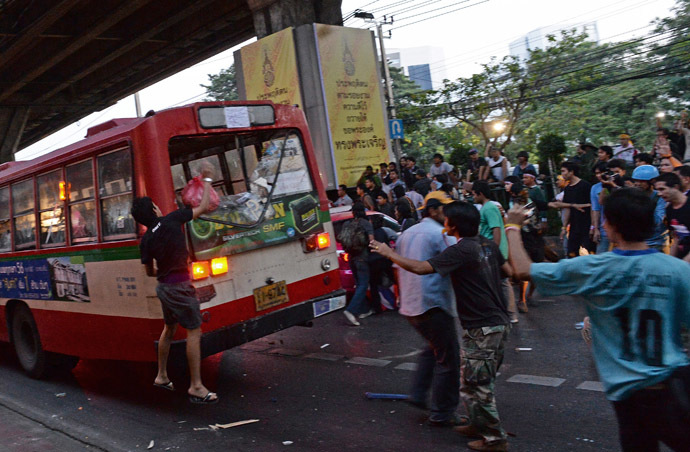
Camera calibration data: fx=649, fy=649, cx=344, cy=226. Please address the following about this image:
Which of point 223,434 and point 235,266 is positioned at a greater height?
point 235,266

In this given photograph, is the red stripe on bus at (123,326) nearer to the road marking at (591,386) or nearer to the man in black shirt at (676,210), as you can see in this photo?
the road marking at (591,386)

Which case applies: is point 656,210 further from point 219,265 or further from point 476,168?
point 476,168

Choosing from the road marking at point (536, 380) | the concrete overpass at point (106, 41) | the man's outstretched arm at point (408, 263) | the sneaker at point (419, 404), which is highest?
the concrete overpass at point (106, 41)

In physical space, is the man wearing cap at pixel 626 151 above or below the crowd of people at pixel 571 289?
above

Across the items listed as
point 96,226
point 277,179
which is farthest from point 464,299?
point 96,226

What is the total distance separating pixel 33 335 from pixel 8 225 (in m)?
1.41

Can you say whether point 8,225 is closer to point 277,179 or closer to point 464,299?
point 277,179

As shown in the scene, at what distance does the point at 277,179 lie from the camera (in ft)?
22.7

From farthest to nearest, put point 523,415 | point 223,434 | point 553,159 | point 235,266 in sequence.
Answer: point 553,159 → point 235,266 → point 223,434 → point 523,415

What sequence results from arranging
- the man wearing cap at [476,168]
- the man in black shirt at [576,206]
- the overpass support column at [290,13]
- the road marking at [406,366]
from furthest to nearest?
the overpass support column at [290,13] → the man wearing cap at [476,168] → the man in black shirt at [576,206] → the road marking at [406,366]

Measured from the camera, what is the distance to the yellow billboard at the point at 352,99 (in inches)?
637

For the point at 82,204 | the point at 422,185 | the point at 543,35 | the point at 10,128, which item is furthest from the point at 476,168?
the point at 543,35

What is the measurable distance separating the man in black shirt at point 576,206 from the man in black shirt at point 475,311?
16.0 feet

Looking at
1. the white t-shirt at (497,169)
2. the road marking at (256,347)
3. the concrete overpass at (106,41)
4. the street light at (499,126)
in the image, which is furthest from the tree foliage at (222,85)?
the road marking at (256,347)
